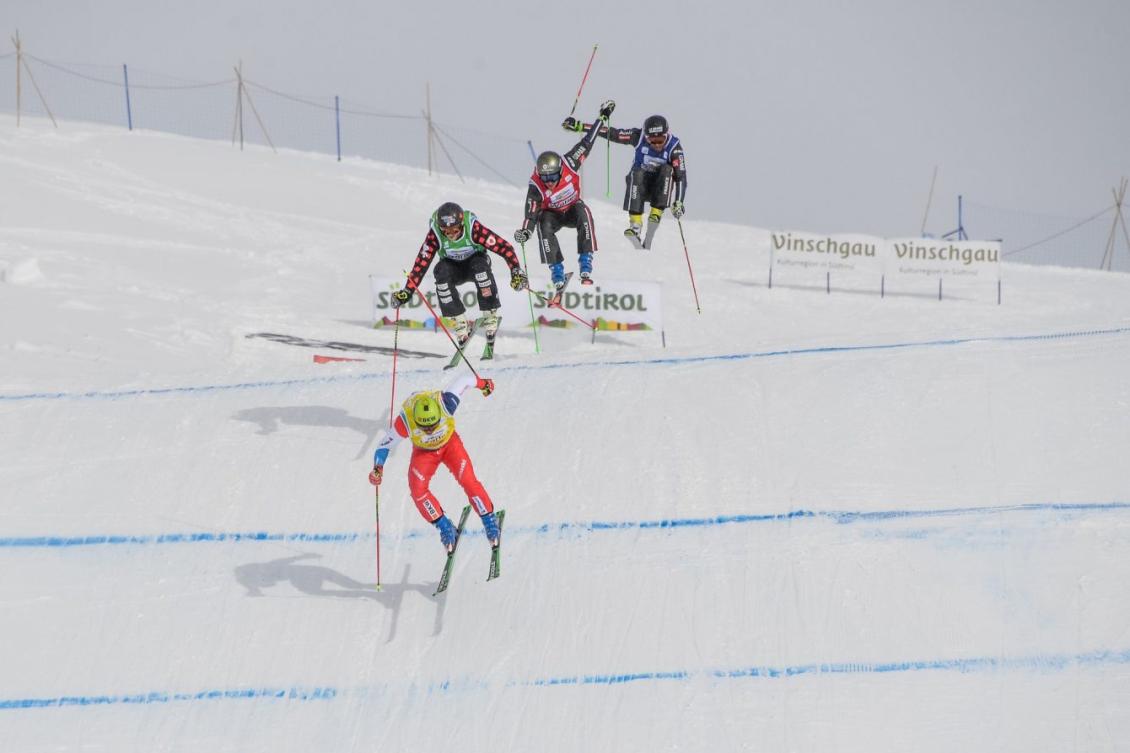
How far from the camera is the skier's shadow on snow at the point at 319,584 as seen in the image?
327 inches

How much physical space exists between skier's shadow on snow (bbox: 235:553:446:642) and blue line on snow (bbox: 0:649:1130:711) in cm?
77

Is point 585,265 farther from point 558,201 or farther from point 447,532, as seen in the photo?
point 447,532

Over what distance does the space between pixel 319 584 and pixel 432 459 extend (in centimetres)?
134

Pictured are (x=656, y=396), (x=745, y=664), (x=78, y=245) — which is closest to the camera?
(x=745, y=664)

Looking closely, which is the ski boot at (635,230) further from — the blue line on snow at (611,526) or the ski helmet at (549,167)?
the blue line on snow at (611,526)

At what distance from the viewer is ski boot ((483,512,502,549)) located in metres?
8.03

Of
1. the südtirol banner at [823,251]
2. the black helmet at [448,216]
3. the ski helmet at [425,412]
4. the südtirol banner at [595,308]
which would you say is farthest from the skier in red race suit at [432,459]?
the südtirol banner at [823,251]

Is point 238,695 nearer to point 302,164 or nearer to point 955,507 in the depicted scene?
point 955,507

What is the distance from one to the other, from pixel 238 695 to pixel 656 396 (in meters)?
4.62

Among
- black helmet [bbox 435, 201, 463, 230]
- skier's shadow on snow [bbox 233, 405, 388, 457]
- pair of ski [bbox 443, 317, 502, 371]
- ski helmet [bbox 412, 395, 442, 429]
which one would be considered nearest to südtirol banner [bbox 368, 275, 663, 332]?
pair of ski [bbox 443, 317, 502, 371]

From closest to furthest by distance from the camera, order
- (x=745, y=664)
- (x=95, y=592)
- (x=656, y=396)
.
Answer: (x=745, y=664) < (x=95, y=592) < (x=656, y=396)

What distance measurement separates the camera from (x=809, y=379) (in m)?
10.8

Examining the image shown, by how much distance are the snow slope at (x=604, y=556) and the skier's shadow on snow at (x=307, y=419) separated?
0.09 feet

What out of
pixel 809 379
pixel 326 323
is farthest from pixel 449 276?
pixel 326 323
